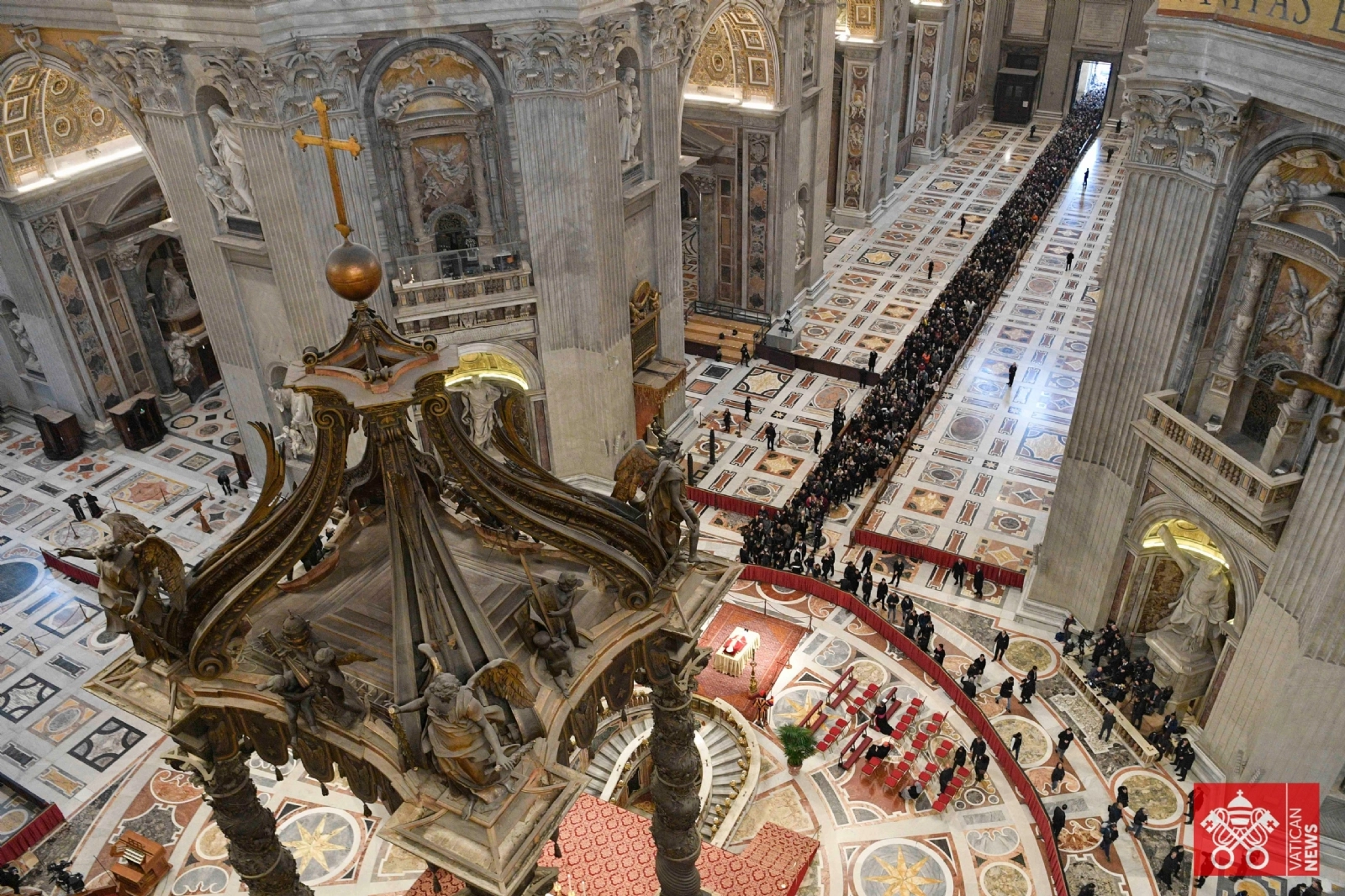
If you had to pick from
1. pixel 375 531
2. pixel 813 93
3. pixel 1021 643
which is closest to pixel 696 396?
pixel 813 93

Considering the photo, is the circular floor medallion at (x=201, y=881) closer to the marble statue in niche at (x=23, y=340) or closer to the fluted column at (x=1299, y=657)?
the fluted column at (x=1299, y=657)

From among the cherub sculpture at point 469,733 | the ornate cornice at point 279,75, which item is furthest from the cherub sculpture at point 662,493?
the ornate cornice at point 279,75

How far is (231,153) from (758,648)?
12520 mm

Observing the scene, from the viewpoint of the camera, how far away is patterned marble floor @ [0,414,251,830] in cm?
1673

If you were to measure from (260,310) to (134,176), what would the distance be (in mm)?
7674

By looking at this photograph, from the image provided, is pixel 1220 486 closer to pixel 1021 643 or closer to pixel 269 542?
pixel 1021 643

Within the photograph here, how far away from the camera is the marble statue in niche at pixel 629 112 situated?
1894 centimetres

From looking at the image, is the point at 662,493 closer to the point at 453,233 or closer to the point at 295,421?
the point at 453,233

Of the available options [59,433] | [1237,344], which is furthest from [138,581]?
[59,433]

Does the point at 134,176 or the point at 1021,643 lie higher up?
the point at 134,176

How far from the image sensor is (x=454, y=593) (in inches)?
251

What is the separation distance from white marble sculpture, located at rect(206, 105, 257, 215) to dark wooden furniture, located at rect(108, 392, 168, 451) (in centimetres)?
920

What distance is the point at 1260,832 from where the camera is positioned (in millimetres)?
14562

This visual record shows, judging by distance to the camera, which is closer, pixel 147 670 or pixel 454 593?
pixel 454 593
